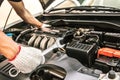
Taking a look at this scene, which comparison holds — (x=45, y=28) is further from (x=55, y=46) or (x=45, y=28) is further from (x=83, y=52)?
(x=83, y=52)

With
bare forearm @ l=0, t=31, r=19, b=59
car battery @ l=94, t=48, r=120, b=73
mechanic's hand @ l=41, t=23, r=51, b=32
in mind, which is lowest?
car battery @ l=94, t=48, r=120, b=73

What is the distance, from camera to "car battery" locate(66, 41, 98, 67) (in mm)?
1096

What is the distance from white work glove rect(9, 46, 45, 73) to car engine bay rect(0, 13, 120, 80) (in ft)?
0.14

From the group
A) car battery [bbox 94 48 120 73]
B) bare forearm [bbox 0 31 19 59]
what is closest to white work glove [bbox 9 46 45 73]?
bare forearm [bbox 0 31 19 59]

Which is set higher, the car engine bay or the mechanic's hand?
the mechanic's hand

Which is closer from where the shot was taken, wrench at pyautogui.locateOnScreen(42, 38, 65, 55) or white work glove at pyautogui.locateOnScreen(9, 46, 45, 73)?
white work glove at pyautogui.locateOnScreen(9, 46, 45, 73)

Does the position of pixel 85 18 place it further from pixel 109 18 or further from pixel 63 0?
pixel 63 0

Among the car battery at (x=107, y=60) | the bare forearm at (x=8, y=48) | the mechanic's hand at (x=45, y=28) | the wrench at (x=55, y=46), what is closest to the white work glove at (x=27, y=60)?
the bare forearm at (x=8, y=48)

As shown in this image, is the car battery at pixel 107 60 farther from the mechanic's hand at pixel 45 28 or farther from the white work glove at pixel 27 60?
the mechanic's hand at pixel 45 28

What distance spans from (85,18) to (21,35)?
19.1 inches

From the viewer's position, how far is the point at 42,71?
1.11 m

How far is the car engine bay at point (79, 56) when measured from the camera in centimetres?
105

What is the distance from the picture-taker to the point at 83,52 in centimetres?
109

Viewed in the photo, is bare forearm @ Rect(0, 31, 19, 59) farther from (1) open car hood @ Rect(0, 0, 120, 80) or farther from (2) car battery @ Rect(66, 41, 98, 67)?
(2) car battery @ Rect(66, 41, 98, 67)
